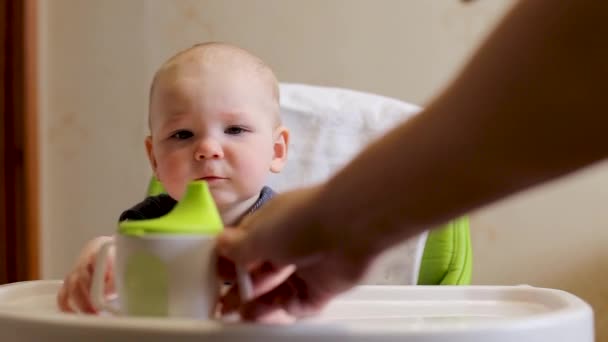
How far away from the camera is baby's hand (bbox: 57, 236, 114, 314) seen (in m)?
0.69

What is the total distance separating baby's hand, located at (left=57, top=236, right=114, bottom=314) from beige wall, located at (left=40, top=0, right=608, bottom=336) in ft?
3.41

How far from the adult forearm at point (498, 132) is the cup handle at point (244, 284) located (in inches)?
5.6

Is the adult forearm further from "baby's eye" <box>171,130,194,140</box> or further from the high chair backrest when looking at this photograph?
the high chair backrest

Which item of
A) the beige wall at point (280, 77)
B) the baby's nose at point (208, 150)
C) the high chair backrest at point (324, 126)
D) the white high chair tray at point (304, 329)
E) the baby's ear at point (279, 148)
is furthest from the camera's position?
the beige wall at point (280, 77)

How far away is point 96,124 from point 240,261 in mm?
1359

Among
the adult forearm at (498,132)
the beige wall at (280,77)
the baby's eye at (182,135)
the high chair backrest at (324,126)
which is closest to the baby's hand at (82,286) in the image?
the baby's eye at (182,135)

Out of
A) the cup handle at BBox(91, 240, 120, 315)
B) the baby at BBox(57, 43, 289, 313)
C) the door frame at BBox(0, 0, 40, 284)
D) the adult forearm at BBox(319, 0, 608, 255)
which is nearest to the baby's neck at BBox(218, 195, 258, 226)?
the baby at BBox(57, 43, 289, 313)

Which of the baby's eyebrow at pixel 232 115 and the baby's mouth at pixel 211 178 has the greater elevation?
the baby's eyebrow at pixel 232 115

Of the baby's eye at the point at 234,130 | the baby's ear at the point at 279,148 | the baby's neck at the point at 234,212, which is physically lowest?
the baby's neck at the point at 234,212

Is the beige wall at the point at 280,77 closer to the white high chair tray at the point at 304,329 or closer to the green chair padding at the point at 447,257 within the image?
the green chair padding at the point at 447,257

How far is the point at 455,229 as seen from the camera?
44.9 inches

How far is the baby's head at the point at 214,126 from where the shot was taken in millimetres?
908

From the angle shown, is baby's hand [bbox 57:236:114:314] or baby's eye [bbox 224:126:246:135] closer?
baby's hand [bbox 57:236:114:314]

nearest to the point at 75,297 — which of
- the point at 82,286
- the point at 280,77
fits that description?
the point at 82,286
